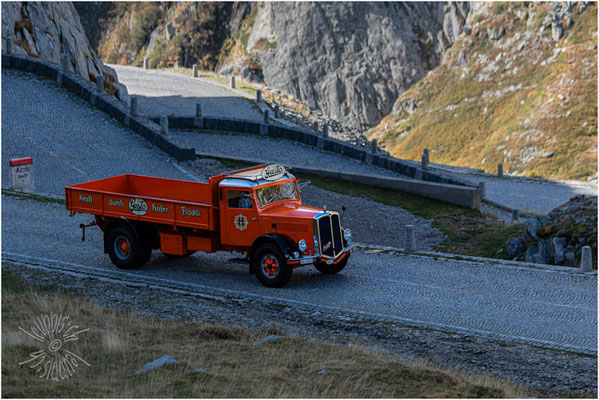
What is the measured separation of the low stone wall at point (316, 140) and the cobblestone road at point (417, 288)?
41.3 feet

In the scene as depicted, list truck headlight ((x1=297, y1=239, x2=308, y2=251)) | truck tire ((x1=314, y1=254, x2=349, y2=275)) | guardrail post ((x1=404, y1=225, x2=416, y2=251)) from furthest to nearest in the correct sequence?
guardrail post ((x1=404, y1=225, x2=416, y2=251))
truck tire ((x1=314, y1=254, x2=349, y2=275))
truck headlight ((x1=297, y1=239, x2=308, y2=251))

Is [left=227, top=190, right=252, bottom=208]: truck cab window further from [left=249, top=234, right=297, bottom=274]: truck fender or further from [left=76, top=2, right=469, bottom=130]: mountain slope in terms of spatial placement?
[left=76, top=2, right=469, bottom=130]: mountain slope

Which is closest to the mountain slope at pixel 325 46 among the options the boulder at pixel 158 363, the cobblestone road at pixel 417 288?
the cobblestone road at pixel 417 288

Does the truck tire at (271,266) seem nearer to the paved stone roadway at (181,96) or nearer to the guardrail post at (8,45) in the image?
the guardrail post at (8,45)

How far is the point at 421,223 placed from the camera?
2634 centimetres

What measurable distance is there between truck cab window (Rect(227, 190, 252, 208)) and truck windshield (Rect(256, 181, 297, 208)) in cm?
23

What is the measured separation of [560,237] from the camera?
21094 millimetres

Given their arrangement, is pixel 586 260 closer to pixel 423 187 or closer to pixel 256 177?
pixel 256 177

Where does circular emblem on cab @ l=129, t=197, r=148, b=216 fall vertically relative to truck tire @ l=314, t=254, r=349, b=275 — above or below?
above

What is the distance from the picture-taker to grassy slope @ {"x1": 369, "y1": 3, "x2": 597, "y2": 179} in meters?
66.6

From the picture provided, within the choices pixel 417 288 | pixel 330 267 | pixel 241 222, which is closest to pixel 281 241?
pixel 241 222

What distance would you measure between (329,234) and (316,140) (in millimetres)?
20138

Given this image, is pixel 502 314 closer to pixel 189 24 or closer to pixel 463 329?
pixel 463 329

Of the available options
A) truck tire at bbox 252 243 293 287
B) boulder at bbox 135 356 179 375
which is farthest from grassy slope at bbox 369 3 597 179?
boulder at bbox 135 356 179 375
